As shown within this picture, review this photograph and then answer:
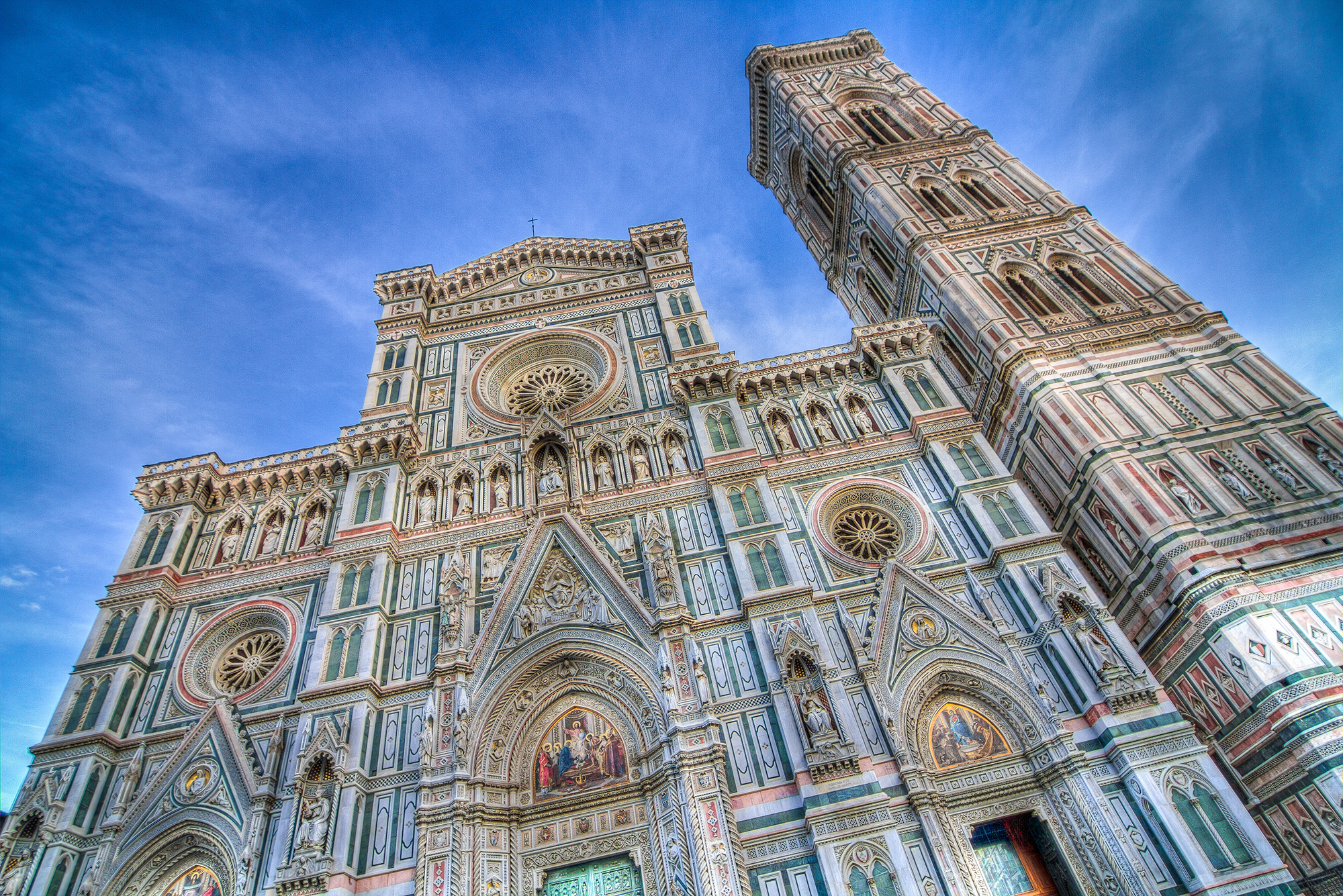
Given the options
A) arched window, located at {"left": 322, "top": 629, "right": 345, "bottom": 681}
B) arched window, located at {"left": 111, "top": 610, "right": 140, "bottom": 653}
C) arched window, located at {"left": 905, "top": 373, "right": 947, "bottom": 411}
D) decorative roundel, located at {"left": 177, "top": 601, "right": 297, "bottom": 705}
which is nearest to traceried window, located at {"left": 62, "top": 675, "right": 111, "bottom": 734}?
arched window, located at {"left": 111, "top": 610, "right": 140, "bottom": 653}

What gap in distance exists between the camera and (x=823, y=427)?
714 inches

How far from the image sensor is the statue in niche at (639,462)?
17.5m

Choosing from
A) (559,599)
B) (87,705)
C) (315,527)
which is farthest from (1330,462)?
(87,705)

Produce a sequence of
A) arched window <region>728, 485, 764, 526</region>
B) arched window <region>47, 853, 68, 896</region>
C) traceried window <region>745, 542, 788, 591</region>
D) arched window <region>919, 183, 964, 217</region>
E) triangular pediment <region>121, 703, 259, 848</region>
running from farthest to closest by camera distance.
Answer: arched window <region>919, 183, 964, 217</region>
arched window <region>728, 485, 764, 526</region>
traceried window <region>745, 542, 788, 591</region>
triangular pediment <region>121, 703, 259, 848</region>
arched window <region>47, 853, 68, 896</region>

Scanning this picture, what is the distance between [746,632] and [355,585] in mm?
8144

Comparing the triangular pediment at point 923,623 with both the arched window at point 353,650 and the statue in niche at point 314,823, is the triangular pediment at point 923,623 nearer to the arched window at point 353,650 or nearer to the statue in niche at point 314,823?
the statue in niche at point 314,823

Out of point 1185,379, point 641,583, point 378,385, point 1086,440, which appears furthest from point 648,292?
point 1185,379

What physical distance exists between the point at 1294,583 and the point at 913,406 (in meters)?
7.74

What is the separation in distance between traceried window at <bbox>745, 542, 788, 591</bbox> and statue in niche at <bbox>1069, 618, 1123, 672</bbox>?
5.05 metres

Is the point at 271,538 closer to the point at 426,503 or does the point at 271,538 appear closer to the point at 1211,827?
the point at 426,503

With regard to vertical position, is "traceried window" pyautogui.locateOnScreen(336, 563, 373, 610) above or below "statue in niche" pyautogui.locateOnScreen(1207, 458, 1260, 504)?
above

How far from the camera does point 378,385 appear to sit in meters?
20.5

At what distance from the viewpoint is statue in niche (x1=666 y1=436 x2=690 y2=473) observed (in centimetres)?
1750

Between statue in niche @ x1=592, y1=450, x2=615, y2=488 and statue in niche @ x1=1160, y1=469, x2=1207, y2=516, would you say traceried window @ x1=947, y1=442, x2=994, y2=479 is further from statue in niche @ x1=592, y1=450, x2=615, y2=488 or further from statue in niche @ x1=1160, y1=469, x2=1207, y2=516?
statue in niche @ x1=592, y1=450, x2=615, y2=488
